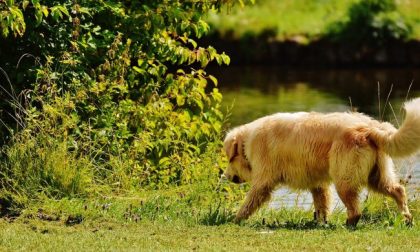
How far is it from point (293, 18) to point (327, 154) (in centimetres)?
2542

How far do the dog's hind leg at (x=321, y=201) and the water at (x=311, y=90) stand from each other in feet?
33.1

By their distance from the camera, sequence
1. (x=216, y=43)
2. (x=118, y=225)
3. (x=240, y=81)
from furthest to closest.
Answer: (x=216, y=43)
(x=240, y=81)
(x=118, y=225)

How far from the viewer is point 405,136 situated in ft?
29.0

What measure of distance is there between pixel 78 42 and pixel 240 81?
721 inches

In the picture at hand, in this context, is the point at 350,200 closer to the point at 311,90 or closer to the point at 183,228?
the point at 183,228

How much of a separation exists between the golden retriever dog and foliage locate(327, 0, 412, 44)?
74.3ft

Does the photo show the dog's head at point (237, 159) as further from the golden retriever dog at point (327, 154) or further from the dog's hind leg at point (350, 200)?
the dog's hind leg at point (350, 200)

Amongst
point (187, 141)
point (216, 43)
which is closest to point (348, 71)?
point (216, 43)

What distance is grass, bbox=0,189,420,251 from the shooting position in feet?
27.0

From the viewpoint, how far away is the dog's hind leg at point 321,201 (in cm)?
1011

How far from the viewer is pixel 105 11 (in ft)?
38.8

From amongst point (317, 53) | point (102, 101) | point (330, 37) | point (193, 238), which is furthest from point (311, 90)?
point (193, 238)

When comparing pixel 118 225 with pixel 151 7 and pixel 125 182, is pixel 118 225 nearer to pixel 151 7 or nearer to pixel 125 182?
pixel 125 182

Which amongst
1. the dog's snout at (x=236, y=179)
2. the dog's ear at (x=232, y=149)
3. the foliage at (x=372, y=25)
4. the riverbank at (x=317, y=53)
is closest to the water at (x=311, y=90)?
the riverbank at (x=317, y=53)
